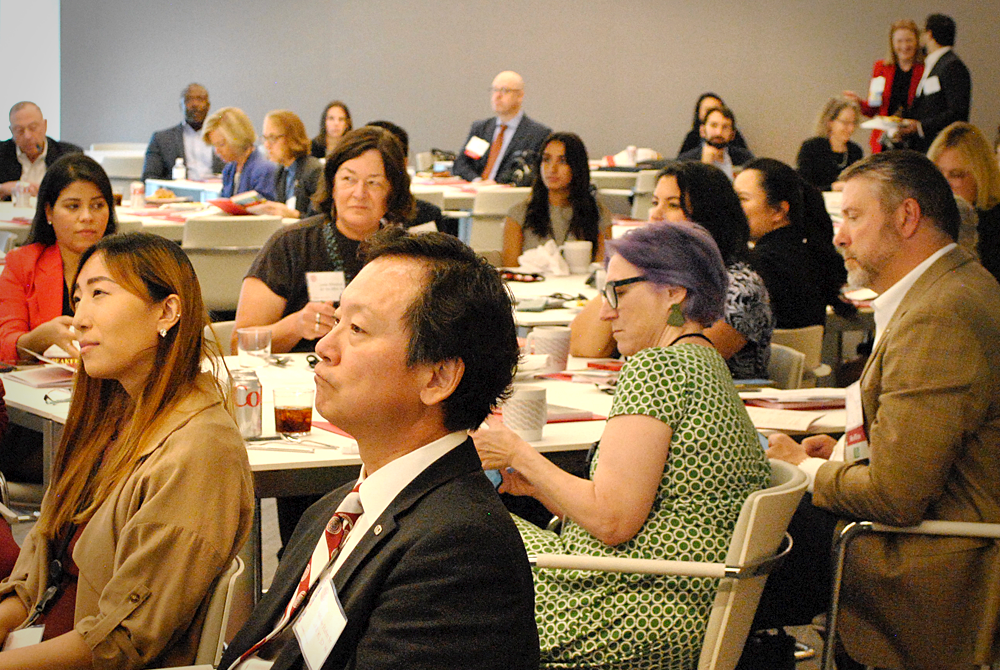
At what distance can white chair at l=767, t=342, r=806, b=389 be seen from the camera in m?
3.60

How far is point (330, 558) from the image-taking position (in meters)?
1.47

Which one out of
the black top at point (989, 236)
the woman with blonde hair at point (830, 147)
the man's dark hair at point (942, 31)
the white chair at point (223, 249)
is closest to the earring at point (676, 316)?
the black top at point (989, 236)

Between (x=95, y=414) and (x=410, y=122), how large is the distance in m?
10.9

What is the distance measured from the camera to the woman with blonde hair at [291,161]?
7594 mm

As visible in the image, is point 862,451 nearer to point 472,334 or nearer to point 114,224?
point 472,334

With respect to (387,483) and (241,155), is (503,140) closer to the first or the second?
(241,155)

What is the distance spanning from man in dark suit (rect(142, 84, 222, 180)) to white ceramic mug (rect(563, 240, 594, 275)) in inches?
215

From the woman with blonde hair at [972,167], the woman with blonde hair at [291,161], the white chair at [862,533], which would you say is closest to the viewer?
the white chair at [862,533]

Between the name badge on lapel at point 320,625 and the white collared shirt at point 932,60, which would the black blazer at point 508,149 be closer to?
the white collared shirt at point 932,60

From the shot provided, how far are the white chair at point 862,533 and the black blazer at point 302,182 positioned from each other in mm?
5246

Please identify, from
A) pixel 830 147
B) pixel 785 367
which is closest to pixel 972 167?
pixel 785 367

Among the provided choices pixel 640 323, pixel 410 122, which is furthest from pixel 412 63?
pixel 640 323

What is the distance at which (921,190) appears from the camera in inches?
103

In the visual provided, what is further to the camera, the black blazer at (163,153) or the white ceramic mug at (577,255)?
the black blazer at (163,153)
